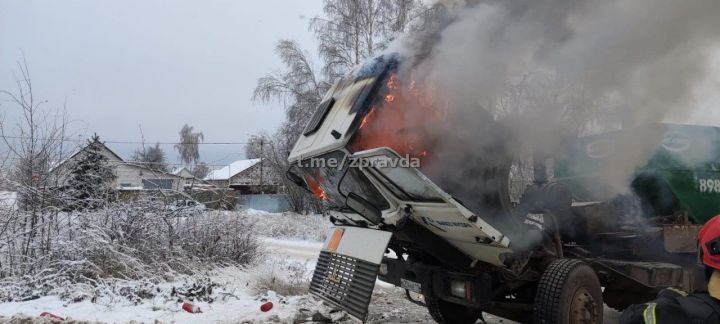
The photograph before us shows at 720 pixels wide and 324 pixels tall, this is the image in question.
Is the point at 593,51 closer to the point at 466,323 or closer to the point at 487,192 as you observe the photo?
the point at 487,192

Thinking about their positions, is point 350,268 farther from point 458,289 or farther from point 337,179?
point 458,289

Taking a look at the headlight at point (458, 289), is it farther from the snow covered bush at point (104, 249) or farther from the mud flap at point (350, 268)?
the snow covered bush at point (104, 249)

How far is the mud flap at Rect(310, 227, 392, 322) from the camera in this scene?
4.25 meters

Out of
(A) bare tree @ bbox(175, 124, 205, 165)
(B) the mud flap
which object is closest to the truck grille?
(B) the mud flap

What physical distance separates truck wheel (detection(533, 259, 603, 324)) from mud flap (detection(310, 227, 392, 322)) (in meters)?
1.38

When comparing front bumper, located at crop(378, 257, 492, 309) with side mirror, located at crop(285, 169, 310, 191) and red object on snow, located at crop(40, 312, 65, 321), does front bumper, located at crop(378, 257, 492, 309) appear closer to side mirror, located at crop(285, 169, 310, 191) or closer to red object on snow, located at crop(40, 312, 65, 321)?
side mirror, located at crop(285, 169, 310, 191)

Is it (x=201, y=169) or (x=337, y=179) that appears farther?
(x=201, y=169)

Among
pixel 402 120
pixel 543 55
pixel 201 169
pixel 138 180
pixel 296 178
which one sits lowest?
pixel 296 178

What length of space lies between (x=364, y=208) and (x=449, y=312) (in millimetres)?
1958

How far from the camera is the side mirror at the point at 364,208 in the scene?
14.3 ft

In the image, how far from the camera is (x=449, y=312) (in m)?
5.65

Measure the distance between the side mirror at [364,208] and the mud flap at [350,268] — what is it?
0.12 meters

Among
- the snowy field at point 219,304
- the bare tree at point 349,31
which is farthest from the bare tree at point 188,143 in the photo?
the snowy field at point 219,304

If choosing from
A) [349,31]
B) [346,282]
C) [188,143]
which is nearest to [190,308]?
[346,282]
